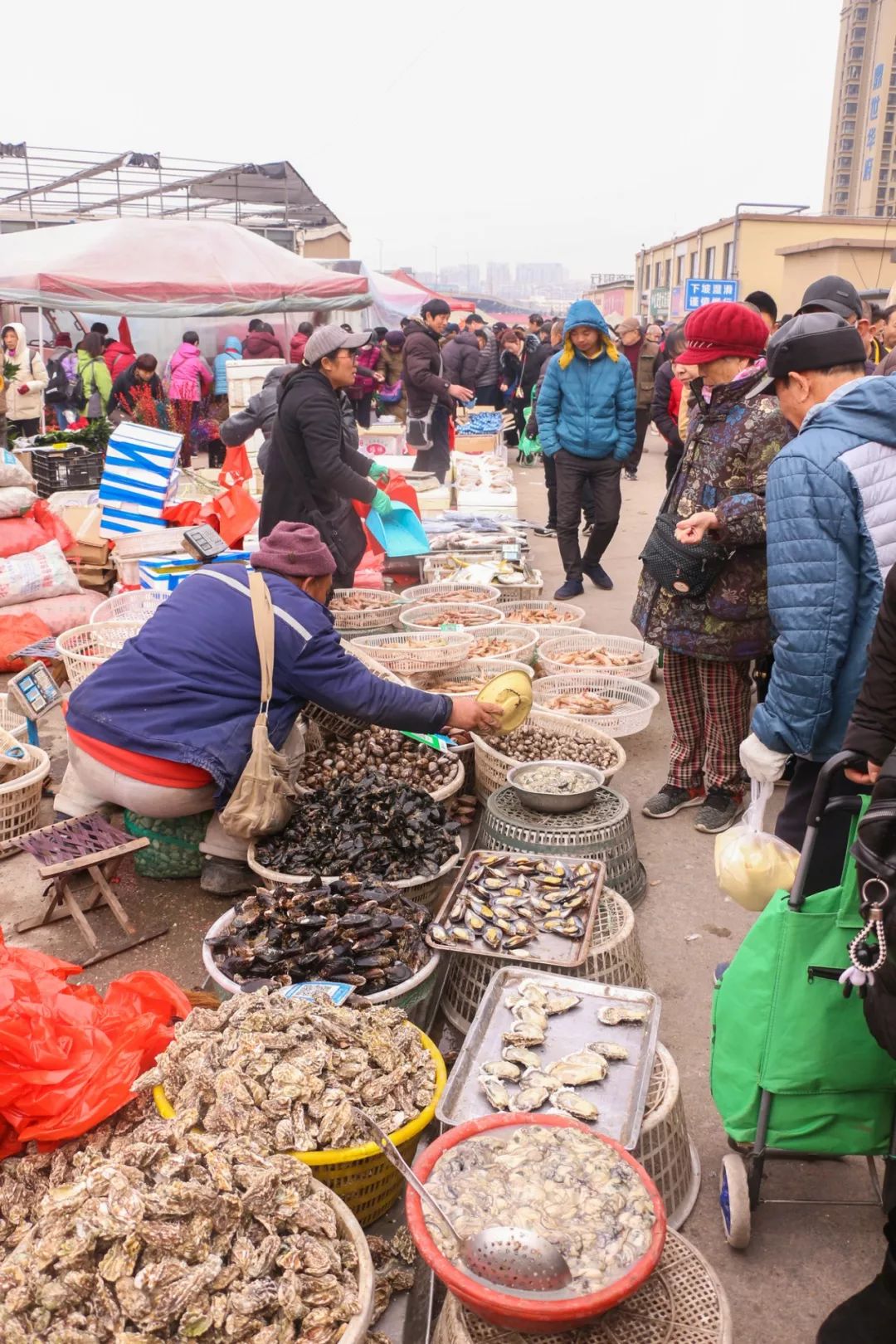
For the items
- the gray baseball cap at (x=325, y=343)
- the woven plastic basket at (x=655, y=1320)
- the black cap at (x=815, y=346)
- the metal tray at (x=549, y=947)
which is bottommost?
the metal tray at (x=549, y=947)

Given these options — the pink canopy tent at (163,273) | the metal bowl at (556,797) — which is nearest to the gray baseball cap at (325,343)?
the metal bowl at (556,797)

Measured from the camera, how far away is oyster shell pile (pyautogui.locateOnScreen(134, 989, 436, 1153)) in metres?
2.33

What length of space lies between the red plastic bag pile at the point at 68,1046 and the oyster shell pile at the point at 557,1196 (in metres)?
0.97

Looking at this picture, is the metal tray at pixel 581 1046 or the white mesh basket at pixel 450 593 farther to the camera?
the white mesh basket at pixel 450 593

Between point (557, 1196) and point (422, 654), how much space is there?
3.50 metres

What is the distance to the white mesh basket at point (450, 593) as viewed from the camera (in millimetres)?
6871

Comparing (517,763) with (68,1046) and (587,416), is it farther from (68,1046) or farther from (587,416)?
(587,416)

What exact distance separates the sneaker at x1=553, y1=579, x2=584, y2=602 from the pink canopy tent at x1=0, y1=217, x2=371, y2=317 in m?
8.20

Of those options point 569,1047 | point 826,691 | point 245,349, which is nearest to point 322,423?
point 826,691

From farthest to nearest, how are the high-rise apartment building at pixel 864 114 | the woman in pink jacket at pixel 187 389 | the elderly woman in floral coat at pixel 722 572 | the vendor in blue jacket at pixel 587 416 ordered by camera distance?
the high-rise apartment building at pixel 864 114, the woman in pink jacket at pixel 187 389, the vendor in blue jacket at pixel 587 416, the elderly woman in floral coat at pixel 722 572

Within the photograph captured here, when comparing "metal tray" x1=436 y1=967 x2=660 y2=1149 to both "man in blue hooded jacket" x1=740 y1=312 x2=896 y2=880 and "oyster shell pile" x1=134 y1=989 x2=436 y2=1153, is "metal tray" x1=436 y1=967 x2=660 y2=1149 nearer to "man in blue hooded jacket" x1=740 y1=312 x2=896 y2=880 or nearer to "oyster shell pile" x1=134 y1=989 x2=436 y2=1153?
"oyster shell pile" x1=134 y1=989 x2=436 y2=1153

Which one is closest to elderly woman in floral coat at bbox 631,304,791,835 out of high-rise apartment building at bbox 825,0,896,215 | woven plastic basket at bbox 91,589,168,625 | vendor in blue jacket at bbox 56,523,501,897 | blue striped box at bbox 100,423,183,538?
vendor in blue jacket at bbox 56,523,501,897

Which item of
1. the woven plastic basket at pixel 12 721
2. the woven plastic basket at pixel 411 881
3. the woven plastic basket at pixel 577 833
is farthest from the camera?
the woven plastic basket at pixel 12 721

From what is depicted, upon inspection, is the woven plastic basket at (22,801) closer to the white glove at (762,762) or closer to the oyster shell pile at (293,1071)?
the oyster shell pile at (293,1071)
